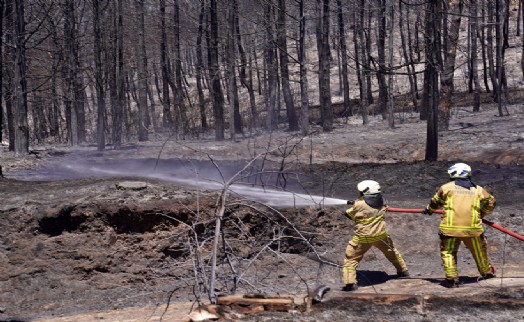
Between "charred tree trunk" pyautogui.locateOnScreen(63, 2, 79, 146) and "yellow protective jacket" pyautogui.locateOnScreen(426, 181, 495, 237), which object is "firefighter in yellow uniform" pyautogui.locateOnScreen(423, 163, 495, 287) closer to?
"yellow protective jacket" pyautogui.locateOnScreen(426, 181, 495, 237)

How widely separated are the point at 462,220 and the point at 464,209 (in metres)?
0.13

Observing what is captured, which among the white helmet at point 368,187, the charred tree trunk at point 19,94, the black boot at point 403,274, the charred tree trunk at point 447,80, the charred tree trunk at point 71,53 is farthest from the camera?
the charred tree trunk at point 71,53

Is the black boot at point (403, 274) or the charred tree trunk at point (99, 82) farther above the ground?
the charred tree trunk at point (99, 82)

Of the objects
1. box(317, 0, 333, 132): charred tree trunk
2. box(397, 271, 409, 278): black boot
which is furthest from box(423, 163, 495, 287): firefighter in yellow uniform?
box(317, 0, 333, 132): charred tree trunk

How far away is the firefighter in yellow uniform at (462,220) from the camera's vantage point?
8.27 meters

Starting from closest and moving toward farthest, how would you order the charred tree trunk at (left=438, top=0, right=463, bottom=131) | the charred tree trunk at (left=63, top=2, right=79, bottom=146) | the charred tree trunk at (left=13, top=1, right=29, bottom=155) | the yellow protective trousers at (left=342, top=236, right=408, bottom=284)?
1. the yellow protective trousers at (left=342, top=236, right=408, bottom=284)
2. the charred tree trunk at (left=438, top=0, right=463, bottom=131)
3. the charred tree trunk at (left=13, top=1, right=29, bottom=155)
4. the charred tree trunk at (left=63, top=2, right=79, bottom=146)

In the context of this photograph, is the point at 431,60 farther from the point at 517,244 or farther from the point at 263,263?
the point at 263,263

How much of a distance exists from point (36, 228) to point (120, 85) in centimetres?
2205

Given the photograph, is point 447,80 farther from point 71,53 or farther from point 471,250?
point 71,53

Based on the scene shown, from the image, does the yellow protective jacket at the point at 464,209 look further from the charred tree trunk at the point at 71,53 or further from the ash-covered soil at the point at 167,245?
the charred tree trunk at the point at 71,53

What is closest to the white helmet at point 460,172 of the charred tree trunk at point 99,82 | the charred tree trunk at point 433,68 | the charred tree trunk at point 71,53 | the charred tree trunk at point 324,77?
the charred tree trunk at point 433,68

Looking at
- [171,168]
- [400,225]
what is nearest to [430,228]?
[400,225]

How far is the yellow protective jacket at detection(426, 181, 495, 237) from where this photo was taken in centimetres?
828

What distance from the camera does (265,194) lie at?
12.0 metres
